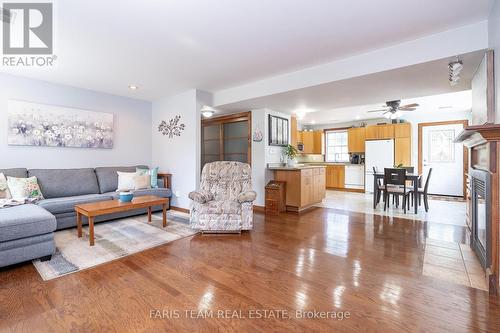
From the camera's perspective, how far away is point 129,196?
10.9 feet

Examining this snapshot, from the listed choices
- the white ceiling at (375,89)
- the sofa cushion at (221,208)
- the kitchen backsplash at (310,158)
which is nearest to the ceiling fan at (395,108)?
the white ceiling at (375,89)

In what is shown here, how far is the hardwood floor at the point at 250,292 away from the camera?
1526 millimetres

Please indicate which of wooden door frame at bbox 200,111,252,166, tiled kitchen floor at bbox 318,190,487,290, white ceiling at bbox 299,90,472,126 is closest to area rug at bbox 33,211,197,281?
wooden door frame at bbox 200,111,252,166

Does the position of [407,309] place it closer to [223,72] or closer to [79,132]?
[223,72]

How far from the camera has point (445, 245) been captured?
2.90 metres

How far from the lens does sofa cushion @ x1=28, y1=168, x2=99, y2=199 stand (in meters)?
3.68

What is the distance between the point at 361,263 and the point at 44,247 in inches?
128

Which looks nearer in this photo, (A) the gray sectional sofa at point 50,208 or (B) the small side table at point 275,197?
(A) the gray sectional sofa at point 50,208

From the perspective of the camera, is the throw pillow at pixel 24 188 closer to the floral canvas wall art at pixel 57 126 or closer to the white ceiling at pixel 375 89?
the floral canvas wall art at pixel 57 126

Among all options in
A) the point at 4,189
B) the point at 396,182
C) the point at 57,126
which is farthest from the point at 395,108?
the point at 4,189

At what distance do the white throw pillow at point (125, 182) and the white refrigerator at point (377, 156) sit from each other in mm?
6562

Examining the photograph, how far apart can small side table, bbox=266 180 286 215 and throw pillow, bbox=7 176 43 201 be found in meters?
3.76

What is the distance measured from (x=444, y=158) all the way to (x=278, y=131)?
4.93 meters

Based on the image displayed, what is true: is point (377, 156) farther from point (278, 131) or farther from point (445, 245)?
point (445, 245)
